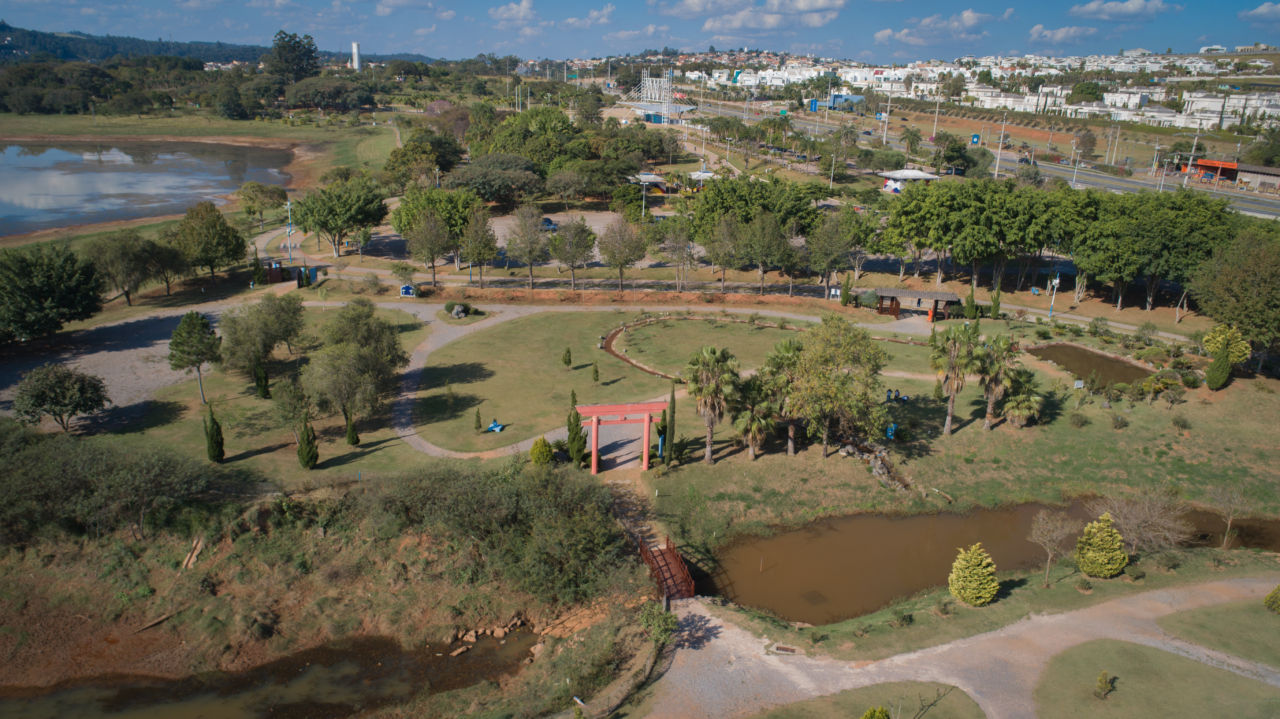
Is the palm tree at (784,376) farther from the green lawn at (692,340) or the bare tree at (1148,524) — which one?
the bare tree at (1148,524)

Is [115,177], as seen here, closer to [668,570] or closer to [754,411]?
[754,411]

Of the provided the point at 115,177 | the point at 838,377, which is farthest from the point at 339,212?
the point at 115,177

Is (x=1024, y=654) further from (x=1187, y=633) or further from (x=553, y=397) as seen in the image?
(x=553, y=397)

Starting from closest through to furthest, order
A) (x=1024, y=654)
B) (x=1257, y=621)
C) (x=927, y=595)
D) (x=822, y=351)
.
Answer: (x=1024, y=654) < (x=1257, y=621) < (x=927, y=595) < (x=822, y=351)

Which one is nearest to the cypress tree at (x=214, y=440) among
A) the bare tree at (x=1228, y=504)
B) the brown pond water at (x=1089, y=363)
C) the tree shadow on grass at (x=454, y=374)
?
the tree shadow on grass at (x=454, y=374)

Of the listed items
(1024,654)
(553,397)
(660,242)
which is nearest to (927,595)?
(1024,654)

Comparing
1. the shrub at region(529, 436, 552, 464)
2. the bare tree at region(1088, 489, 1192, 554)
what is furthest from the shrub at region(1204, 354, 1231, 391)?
the shrub at region(529, 436, 552, 464)
